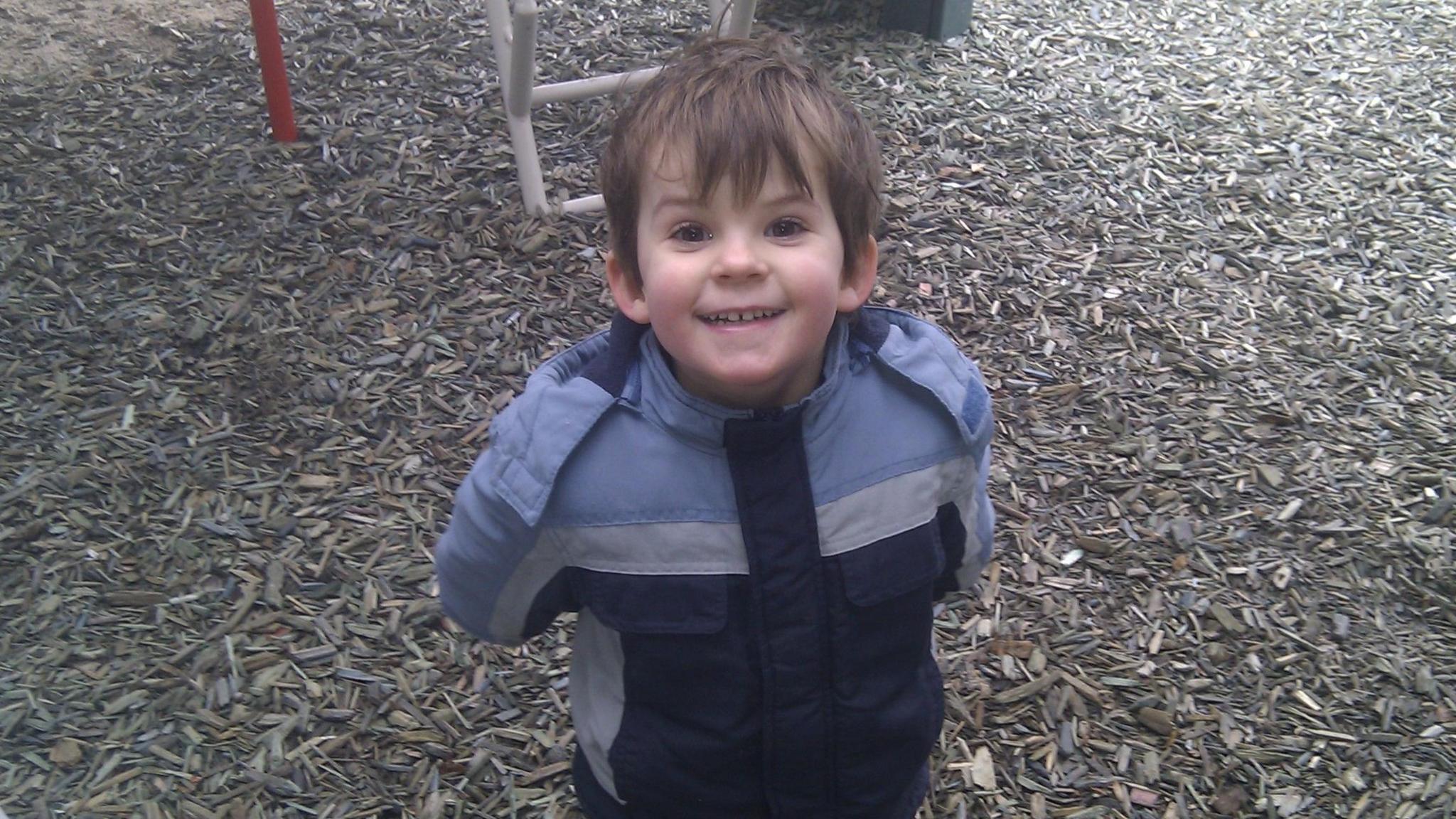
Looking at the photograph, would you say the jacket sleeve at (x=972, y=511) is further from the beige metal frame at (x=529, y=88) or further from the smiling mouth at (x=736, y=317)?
the beige metal frame at (x=529, y=88)

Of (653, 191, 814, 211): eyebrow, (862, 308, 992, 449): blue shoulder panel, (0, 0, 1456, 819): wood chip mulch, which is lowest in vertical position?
(0, 0, 1456, 819): wood chip mulch

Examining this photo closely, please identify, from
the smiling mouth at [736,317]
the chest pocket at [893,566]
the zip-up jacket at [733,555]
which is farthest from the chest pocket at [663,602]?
the smiling mouth at [736,317]

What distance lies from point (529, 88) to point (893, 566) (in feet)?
8.27

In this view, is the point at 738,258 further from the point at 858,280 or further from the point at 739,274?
the point at 858,280

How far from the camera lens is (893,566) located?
1.54 m

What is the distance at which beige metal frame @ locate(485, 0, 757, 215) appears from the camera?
3.51m

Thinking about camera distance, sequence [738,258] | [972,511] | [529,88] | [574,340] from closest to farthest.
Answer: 1. [738,258]
2. [972,511]
3. [574,340]
4. [529,88]

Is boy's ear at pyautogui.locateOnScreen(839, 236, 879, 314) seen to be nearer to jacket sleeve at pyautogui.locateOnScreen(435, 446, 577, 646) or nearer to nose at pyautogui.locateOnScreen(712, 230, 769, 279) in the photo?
nose at pyautogui.locateOnScreen(712, 230, 769, 279)

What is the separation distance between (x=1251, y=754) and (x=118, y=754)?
7.57ft

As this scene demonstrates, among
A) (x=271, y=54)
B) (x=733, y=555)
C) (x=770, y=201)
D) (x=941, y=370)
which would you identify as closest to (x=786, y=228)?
(x=770, y=201)

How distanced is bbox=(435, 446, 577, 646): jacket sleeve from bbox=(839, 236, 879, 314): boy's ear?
48cm

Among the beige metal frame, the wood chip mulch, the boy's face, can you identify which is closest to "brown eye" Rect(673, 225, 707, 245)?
the boy's face

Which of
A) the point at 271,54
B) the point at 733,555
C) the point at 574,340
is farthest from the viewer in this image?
the point at 271,54

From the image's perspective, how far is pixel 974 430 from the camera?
5.19ft
